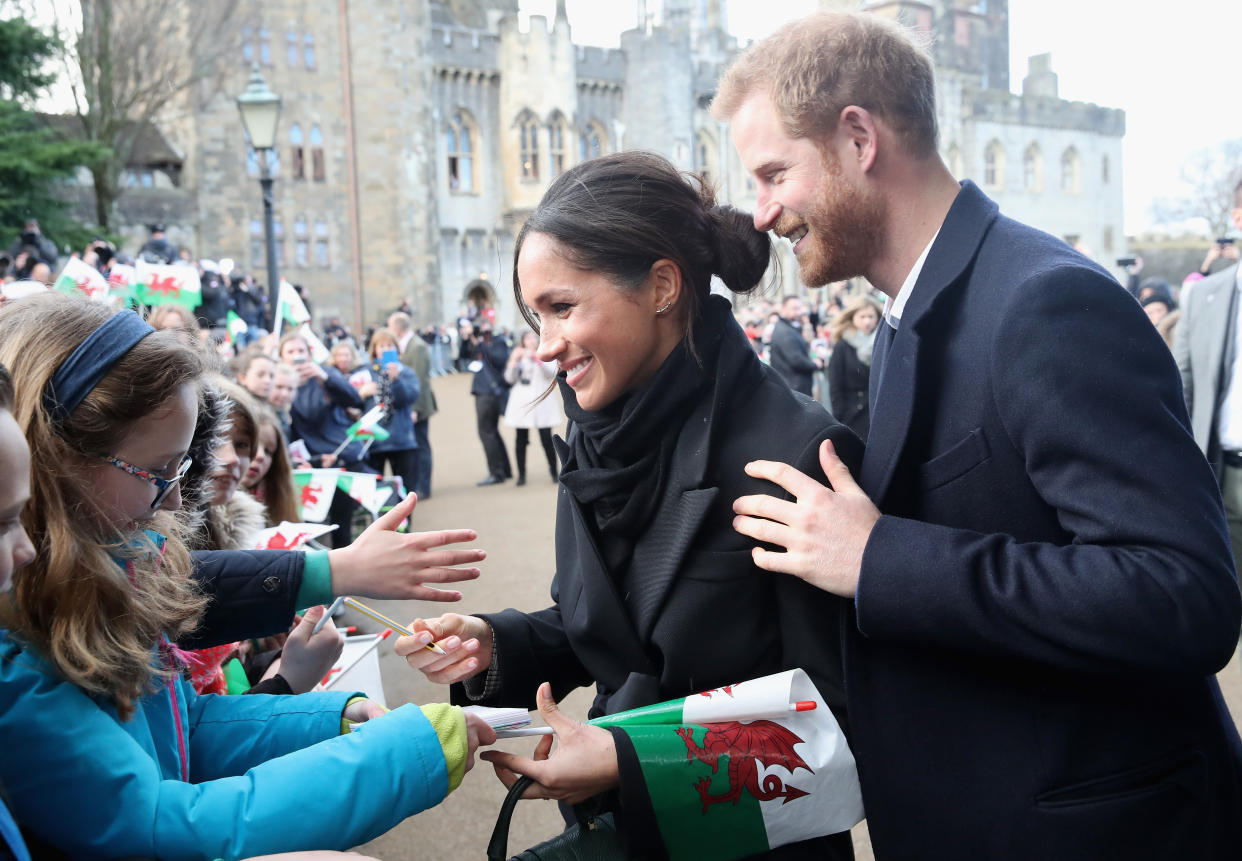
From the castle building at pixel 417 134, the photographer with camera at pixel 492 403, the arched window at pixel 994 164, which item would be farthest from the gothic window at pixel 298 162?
the arched window at pixel 994 164

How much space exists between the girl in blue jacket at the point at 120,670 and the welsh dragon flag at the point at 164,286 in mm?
6212

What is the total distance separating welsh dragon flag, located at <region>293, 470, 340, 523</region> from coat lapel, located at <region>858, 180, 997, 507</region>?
13.5 ft

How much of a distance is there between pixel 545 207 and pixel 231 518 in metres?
1.84

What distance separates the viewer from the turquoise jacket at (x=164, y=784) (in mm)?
1538

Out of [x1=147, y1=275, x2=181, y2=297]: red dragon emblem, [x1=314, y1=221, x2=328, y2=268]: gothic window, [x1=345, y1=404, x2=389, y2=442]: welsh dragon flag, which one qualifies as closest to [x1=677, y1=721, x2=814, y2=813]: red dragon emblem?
[x1=345, y1=404, x2=389, y2=442]: welsh dragon flag

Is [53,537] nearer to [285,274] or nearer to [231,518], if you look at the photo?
[231,518]

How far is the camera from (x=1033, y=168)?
54.2m

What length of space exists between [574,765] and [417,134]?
36.2m

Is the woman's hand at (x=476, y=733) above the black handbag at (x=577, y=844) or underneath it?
above

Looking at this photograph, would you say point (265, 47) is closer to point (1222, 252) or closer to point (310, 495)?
point (1222, 252)

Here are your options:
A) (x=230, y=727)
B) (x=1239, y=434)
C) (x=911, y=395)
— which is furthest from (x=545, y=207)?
(x=1239, y=434)

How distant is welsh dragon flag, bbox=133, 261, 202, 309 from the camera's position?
7555mm

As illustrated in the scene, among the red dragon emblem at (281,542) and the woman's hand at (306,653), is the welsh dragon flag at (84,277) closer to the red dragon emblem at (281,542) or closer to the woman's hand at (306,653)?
the red dragon emblem at (281,542)

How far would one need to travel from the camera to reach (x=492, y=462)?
12.5m
